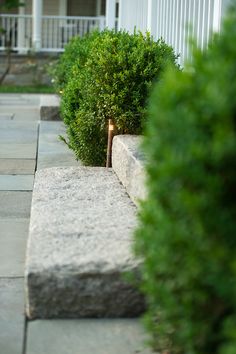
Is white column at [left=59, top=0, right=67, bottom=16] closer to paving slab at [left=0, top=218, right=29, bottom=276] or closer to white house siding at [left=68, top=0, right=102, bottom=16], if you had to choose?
white house siding at [left=68, top=0, right=102, bottom=16]

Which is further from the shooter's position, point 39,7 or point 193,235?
point 39,7

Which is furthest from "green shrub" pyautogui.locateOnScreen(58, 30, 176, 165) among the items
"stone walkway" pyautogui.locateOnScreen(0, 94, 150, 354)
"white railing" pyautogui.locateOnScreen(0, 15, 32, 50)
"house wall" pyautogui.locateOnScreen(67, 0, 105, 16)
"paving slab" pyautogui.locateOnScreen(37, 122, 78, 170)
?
"house wall" pyautogui.locateOnScreen(67, 0, 105, 16)

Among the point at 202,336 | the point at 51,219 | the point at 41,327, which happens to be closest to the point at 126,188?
the point at 51,219

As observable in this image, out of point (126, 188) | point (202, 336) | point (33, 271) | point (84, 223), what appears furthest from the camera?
point (126, 188)

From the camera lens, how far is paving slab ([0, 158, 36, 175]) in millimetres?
8594

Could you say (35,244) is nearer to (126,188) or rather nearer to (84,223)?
(84,223)

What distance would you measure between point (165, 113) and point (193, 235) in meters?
0.44

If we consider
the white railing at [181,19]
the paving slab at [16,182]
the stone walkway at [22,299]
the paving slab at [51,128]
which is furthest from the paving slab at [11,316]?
the paving slab at [51,128]

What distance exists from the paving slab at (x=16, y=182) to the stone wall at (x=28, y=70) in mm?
15685

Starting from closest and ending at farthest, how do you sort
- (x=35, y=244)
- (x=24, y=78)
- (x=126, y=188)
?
1. (x=35, y=244)
2. (x=126, y=188)
3. (x=24, y=78)

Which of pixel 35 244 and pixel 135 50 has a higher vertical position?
pixel 135 50

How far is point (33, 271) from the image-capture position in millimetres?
4027

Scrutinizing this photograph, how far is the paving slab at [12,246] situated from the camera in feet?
16.8

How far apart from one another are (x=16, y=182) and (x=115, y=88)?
1641 mm
